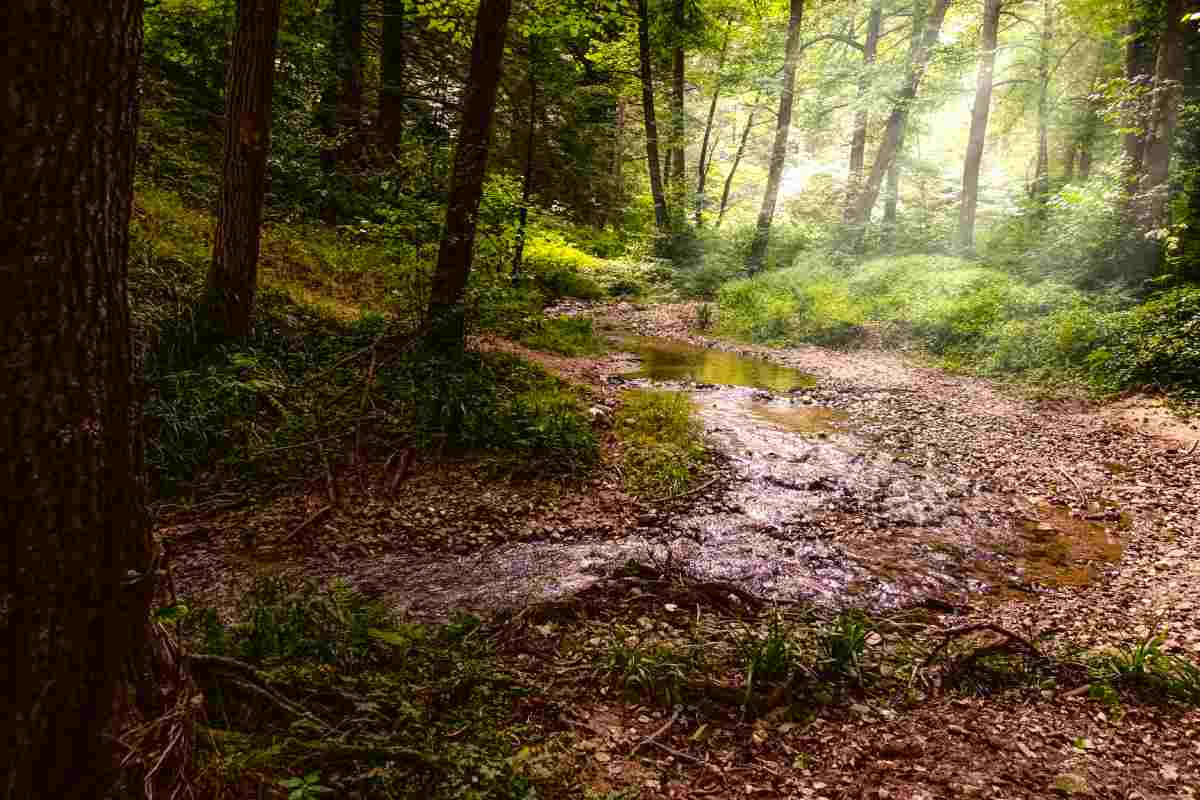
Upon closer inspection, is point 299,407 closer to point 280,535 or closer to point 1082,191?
point 280,535

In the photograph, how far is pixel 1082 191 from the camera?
49.6 ft

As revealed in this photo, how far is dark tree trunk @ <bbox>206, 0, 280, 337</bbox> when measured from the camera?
6.78 m

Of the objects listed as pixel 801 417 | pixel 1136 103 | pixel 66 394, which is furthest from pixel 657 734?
pixel 1136 103

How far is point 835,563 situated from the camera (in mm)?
5738

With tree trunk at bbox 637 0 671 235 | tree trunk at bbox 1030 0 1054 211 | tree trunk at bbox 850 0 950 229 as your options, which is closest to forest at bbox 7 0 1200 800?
tree trunk at bbox 637 0 671 235

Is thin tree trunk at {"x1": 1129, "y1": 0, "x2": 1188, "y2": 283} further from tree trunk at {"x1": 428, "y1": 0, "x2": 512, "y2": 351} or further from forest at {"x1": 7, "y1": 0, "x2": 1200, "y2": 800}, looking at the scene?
tree trunk at {"x1": 428, "y1": 0, "x2": 512, "y2": 351}

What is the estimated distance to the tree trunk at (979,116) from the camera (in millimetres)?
19062

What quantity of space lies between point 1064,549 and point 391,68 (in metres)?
14.8

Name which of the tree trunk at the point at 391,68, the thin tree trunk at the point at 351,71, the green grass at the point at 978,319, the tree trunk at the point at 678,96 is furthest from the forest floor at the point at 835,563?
the tree trunk at the point at 678,96

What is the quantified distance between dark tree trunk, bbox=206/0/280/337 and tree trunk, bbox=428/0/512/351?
84.5 inches

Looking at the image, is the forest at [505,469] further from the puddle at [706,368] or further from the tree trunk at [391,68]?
the puddle at [706,368]

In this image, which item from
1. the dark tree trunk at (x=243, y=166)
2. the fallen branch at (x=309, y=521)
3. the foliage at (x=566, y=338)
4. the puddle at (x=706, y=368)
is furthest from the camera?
the foliage at (x=566, y=338)

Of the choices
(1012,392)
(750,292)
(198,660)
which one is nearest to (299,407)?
(198,660)

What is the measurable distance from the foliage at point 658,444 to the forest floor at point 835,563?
266 millimetres
